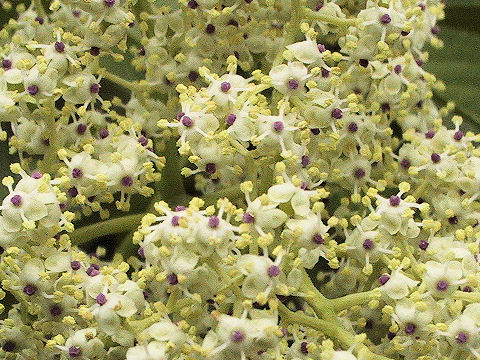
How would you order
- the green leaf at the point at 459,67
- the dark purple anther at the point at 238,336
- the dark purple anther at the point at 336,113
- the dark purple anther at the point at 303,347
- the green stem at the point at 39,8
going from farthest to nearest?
the green leaf at the point at 459,67, the green stem at the point at 39,8, the dark purple anther at the point at 336,113, the dark purple anther at the point at 303,347, the dark purple anther at the point at 238,336

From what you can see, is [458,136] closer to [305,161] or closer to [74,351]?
[305,161]

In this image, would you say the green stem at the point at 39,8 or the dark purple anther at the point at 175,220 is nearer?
the dark purple anther at the point at 175,220

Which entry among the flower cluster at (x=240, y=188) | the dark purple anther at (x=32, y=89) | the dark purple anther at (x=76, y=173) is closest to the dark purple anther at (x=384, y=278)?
the flower cluster at (x=240, y=188)

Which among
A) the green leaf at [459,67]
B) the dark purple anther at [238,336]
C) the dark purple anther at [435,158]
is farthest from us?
the green leaf at [459,67]

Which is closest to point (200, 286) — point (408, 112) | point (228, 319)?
point (228, 319)

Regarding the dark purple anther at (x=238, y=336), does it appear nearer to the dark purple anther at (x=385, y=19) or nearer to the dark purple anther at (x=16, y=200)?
the dark purple anther at (x=16, y=200)

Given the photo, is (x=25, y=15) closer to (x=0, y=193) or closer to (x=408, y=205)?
(x=0, y=193)

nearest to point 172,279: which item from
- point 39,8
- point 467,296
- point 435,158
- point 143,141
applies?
point 143,141
